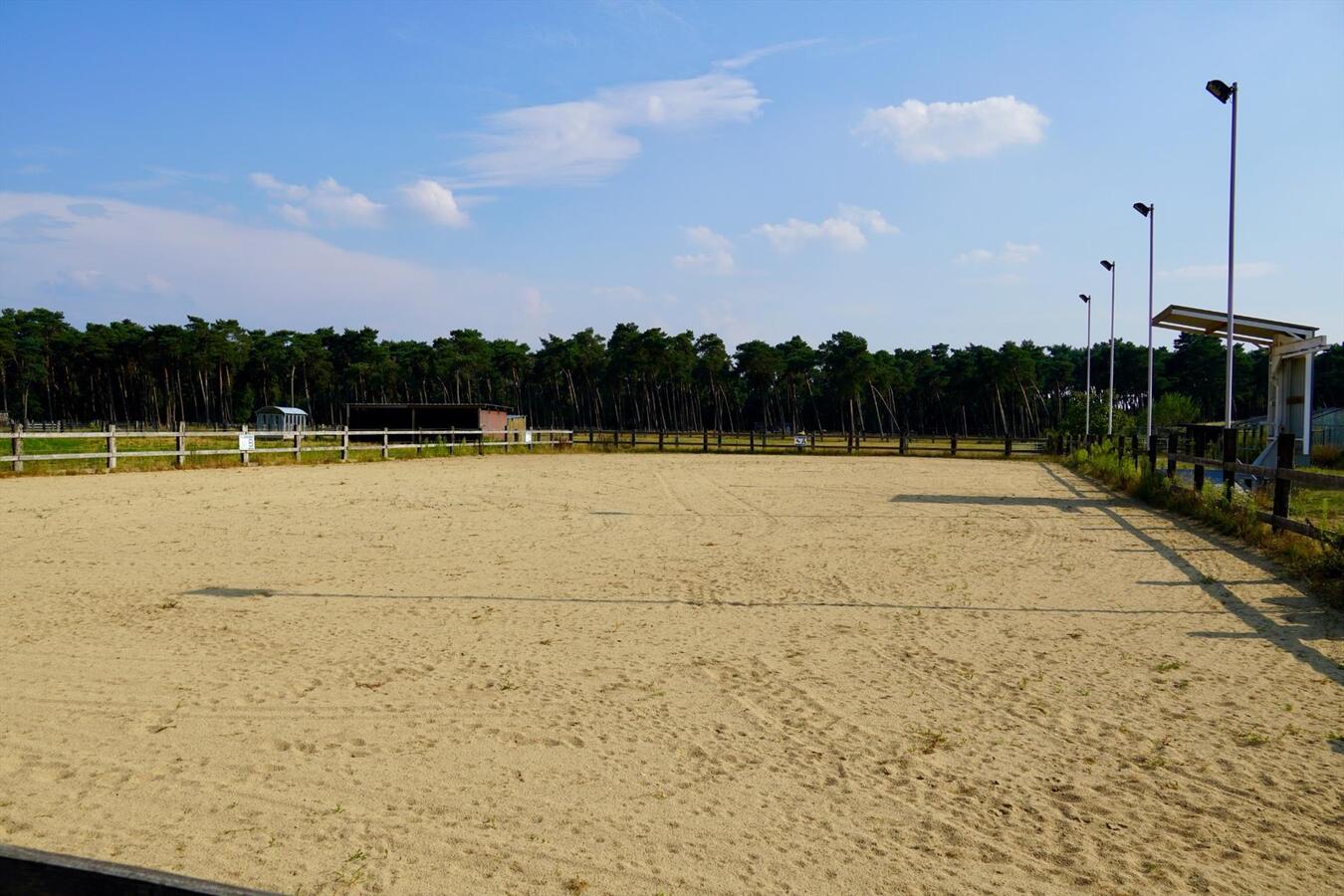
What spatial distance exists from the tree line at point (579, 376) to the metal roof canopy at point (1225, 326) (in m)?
61.7

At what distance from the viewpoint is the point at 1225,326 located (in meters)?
25.4

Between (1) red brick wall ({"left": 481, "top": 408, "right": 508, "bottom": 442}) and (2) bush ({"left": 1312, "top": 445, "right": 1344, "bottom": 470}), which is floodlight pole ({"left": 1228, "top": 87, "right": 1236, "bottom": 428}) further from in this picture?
(1) red brick wall ({"left": 481, "top": 408, "right": 508, "bottom": 442})

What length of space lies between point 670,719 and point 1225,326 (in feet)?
84.0

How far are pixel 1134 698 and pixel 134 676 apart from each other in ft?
20.2

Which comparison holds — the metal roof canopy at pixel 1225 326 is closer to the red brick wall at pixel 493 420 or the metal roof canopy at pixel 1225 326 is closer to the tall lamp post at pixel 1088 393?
the tall lamp post at pixel 1088 393

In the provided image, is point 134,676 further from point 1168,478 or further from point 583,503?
point 1168,478

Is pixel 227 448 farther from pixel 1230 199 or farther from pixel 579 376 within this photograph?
pixel 579 376

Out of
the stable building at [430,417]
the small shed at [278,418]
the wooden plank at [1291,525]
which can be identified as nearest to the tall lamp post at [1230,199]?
the wooden plank at [1291,525]

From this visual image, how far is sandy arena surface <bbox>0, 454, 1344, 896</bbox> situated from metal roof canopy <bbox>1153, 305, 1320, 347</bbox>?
14252 mm

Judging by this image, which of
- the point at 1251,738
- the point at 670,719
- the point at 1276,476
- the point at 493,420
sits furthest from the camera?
the point at 493,420

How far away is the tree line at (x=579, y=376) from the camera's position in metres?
94.8

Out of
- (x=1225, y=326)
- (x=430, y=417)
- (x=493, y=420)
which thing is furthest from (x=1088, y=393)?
(x=430, y=417)

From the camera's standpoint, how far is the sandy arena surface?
3.62 meters

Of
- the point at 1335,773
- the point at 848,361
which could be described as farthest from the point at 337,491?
the point at 848,361
